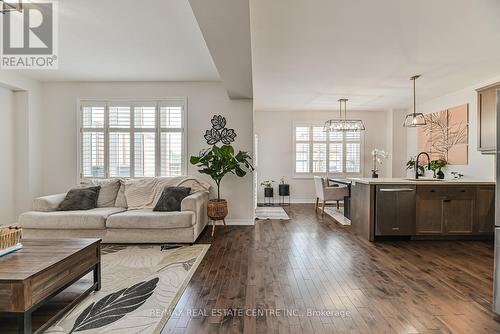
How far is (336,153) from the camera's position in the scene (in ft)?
27.4

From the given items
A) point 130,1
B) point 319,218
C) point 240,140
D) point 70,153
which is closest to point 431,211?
point 319,218

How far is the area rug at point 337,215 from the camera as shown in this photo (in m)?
5.63

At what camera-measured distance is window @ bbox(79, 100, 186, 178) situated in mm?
5375

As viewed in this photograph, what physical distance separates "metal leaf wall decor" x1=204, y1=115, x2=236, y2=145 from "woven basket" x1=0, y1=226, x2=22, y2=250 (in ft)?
11.1

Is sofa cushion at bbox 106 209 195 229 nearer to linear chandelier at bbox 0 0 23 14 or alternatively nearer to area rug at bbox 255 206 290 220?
area rug at bbox 255 206 290 220

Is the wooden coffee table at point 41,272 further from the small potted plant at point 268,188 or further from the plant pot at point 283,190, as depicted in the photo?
the plant pot at point 283,190

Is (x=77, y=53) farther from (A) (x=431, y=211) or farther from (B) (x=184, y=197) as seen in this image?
(A) (x=431, y=211)

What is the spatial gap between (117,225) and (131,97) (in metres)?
2.61

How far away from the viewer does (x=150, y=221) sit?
13.0ft

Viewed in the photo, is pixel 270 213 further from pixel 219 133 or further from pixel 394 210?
pixel 394 210

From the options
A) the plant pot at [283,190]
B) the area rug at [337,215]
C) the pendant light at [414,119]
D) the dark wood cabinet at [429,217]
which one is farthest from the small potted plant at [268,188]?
the dark wood cabinet at [429,217]

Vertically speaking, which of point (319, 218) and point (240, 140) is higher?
point (240, 140)

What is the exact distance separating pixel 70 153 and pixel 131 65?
227cm

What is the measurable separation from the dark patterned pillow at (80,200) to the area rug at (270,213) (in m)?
3.17
